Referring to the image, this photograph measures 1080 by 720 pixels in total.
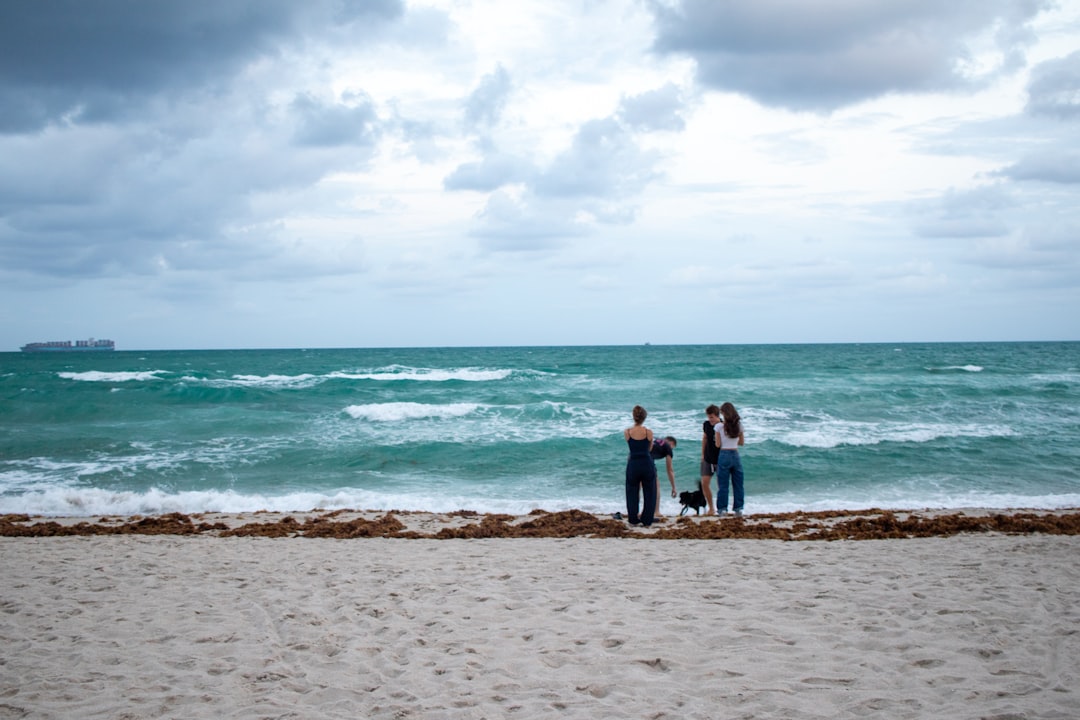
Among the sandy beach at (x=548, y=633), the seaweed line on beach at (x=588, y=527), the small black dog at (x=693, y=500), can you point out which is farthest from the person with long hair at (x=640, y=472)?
the sandy beach at (x=548, y=633)

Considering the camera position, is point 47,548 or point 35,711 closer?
point 35,711

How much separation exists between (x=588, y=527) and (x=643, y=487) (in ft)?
3.12

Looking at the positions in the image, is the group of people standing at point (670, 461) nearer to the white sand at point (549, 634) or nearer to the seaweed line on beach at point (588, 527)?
the seaweed line on beach at point (588, 527)

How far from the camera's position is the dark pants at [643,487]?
9.28 m

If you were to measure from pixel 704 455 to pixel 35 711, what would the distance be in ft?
29.1

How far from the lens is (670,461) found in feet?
33.8

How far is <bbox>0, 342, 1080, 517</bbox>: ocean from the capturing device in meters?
12.5

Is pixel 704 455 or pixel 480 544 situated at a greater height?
pixel 704 455

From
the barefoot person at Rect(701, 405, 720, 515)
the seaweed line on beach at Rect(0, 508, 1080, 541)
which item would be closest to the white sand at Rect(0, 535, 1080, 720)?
the seaweed line on beach at Rect(0, 508, 1080, 541)

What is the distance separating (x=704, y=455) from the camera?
1077cm

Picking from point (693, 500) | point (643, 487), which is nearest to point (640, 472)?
point (643, 487)

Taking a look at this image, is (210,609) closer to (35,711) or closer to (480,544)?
(35,711)

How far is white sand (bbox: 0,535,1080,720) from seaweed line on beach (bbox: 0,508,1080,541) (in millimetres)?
1079

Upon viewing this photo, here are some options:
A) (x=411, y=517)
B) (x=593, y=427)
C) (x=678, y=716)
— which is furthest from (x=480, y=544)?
(x=593, y=427)
